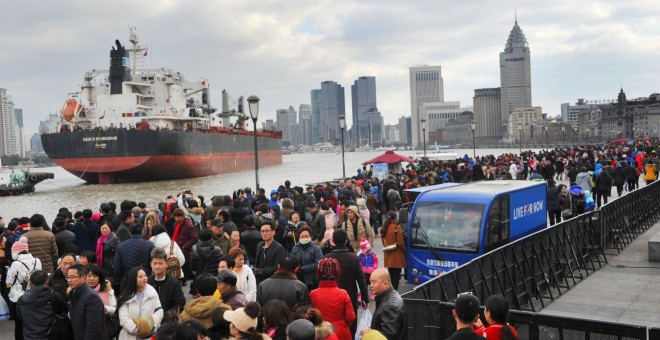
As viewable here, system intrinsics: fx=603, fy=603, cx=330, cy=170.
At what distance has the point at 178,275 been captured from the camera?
829 cm

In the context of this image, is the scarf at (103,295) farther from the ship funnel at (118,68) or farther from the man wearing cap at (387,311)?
the ship funnel at (118,68)

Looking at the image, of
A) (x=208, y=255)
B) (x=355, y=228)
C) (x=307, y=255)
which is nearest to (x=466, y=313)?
(x=307, y=255)

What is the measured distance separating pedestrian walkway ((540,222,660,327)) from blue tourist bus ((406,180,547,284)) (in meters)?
1.51

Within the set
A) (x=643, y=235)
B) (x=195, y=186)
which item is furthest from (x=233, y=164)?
(x=643, y=235)

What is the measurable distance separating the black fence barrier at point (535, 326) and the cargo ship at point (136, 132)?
1923 inches

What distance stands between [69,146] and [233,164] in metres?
22.1

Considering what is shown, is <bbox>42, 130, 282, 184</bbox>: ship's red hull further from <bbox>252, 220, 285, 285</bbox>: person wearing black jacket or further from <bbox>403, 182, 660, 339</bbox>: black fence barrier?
<bbox>252, 220, 285, 285</bbox>: person wearing black jacket

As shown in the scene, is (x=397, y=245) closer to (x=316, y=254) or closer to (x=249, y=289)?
(x=316, y=254)

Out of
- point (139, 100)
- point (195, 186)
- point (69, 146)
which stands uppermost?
point (139, 100)

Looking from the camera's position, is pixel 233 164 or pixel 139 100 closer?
pixel 139 100

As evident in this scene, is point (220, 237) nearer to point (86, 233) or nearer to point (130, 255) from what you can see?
point (130, 255)

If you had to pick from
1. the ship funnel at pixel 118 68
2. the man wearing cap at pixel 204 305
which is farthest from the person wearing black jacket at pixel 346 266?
the ship funnel at pixel 118 68

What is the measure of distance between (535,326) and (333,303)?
6.18ft

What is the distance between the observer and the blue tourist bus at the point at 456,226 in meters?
10.4
